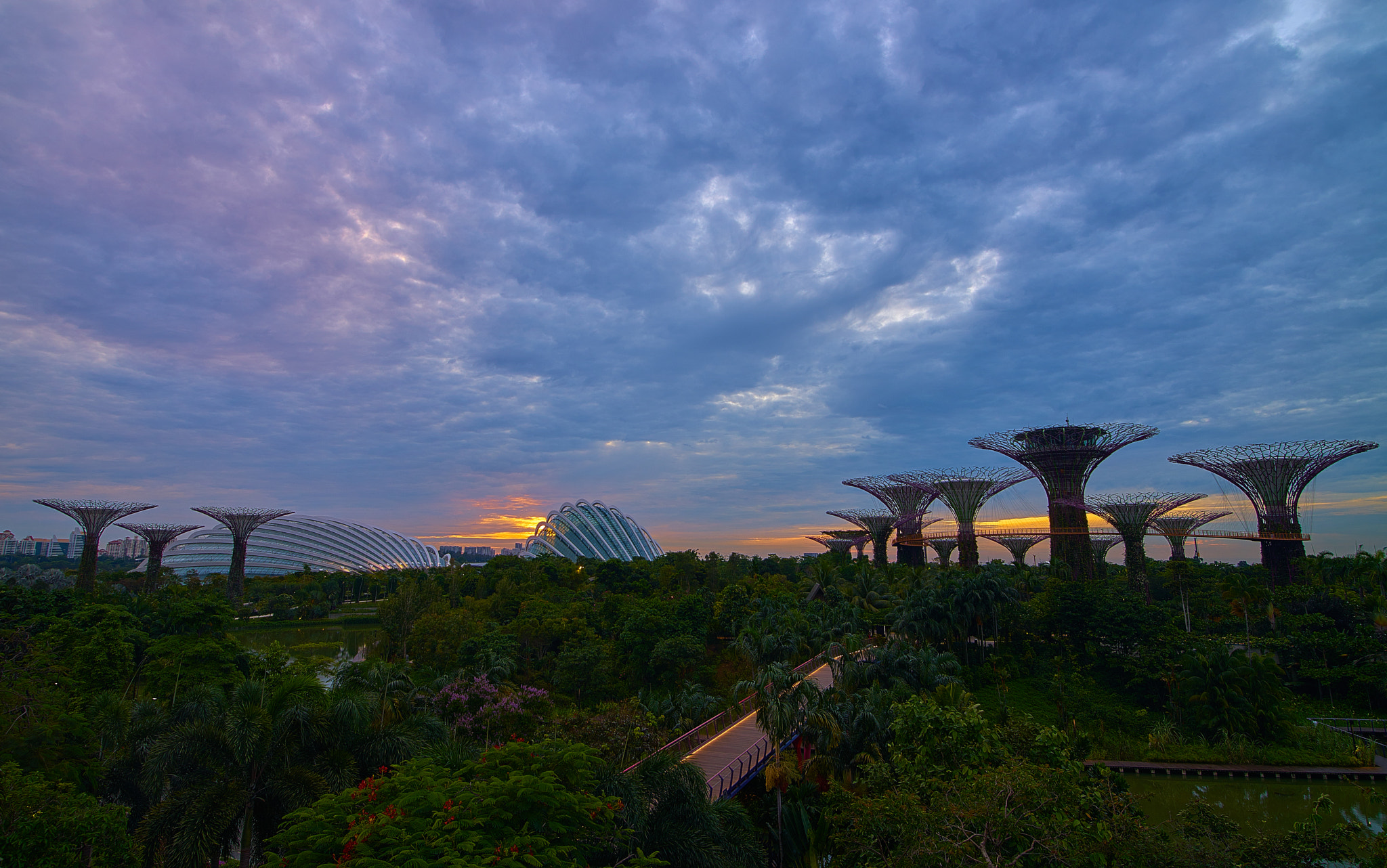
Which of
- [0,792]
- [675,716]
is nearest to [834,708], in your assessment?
[675,716]

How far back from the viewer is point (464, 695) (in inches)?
897

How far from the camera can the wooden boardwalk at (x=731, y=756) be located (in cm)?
1833

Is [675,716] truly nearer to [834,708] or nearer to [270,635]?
[834,708]

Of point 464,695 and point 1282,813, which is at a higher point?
point 464,695

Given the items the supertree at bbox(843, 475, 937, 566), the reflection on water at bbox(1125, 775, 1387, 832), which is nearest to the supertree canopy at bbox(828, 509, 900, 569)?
the supertree at bbox(843, 475, 937, 566)

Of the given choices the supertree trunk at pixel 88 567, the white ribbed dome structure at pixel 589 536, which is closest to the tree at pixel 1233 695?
the white ribbed dome structure at pixel 589 536

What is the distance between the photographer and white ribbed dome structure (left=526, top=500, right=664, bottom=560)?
91125mm

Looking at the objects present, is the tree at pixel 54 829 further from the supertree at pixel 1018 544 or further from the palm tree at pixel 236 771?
the supertree at pixel 1018 544

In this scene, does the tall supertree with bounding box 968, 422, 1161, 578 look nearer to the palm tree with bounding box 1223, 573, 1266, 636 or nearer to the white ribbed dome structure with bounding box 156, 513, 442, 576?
the palm tree with bounding box 1223, 573, 1266, 636

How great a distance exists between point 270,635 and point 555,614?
31.9m

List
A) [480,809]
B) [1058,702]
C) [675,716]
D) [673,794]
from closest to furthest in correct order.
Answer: [480,809] < [673,794] < [675,716] < [1058,702]

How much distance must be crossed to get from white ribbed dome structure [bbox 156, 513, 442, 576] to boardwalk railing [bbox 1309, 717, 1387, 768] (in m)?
102

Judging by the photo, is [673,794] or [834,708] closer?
[673,794]

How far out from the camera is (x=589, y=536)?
9300cm
